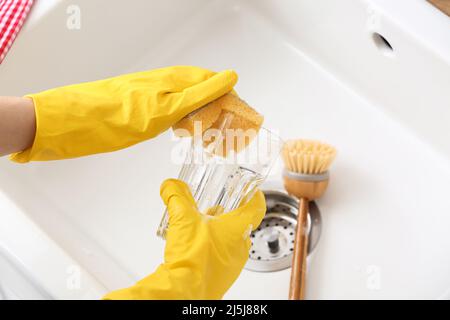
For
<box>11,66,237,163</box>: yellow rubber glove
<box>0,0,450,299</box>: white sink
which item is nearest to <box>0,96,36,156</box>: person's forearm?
<box>11,66,237,163</box>: yellow rubber glove

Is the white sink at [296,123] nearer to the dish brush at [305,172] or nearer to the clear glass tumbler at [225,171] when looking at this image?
the dish brush at [305,172]

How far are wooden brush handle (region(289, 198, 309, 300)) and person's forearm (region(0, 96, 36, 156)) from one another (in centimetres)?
41

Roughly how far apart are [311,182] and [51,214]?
0.39 meters

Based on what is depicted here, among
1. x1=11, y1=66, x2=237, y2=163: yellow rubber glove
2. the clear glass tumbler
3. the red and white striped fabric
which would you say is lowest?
the clear glass tumbler

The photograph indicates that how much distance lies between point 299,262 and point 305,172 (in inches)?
5.5

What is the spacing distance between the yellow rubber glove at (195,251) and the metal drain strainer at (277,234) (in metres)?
0.17

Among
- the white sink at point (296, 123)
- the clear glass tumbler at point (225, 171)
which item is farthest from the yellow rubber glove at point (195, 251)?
the white sink at point (296, 123)

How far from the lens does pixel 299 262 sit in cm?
96

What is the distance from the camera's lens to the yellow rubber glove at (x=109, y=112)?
78cm

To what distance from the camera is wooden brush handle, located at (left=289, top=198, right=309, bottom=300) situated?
951 millimetres

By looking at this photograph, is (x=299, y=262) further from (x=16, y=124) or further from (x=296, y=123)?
(x=16, y=124)

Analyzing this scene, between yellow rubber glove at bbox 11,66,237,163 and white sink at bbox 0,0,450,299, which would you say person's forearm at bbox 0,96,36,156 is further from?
white sink at bbox 0,0,450,299
